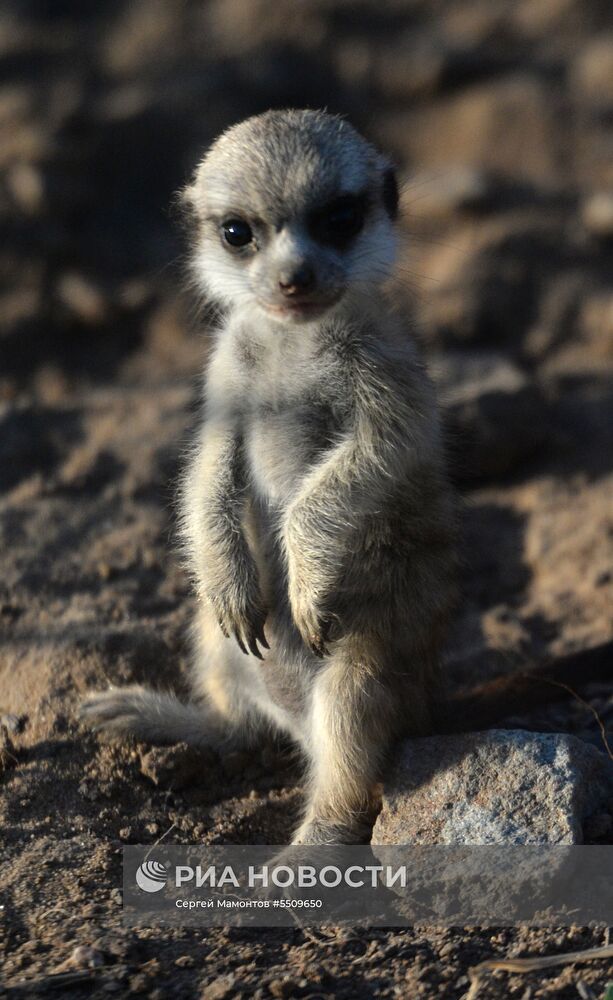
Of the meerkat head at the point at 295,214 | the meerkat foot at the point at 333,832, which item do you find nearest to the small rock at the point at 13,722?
the meerkat foot at the point at 333,832

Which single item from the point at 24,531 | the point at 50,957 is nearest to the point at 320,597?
the point at 50,957

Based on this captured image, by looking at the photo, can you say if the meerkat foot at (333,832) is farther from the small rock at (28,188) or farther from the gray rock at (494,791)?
the small rock at (28,188)

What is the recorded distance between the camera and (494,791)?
3.04 m

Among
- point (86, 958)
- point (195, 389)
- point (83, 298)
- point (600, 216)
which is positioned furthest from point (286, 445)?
point (600, 216)

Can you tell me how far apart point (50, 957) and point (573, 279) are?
4705 mm

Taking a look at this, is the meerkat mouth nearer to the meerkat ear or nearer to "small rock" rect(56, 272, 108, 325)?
the meerkat ear

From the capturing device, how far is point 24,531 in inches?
189

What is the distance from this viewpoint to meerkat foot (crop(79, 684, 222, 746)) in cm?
375

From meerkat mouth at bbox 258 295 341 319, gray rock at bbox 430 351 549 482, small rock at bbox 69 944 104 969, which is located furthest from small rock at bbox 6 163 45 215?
small rock at bbox 69 944 104 969

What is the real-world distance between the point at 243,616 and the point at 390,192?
141 centimetres

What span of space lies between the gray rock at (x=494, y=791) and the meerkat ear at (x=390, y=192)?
5.39 feet

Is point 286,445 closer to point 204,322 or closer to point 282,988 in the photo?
point 204,322

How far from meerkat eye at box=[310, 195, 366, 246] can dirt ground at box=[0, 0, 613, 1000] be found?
0.53 metres

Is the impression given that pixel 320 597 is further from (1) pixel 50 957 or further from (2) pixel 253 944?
Answer: (1) pixel 50 957
